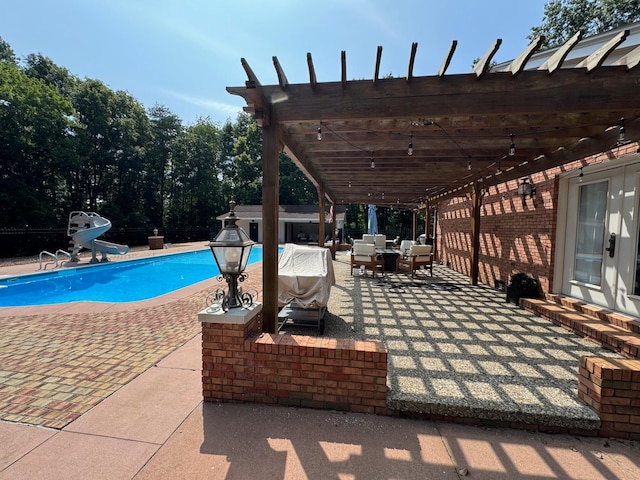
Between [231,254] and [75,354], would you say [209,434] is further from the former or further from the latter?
[75,354]

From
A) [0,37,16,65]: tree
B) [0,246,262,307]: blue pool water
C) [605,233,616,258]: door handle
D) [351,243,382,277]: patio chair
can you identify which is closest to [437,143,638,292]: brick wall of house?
[605,233,616,258]: door handle

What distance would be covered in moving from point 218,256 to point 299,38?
429 centimetres

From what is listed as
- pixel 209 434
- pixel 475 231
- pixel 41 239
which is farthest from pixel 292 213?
pixel 209 434

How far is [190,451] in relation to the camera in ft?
6.61

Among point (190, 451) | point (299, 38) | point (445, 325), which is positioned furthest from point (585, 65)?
point (190, 451)

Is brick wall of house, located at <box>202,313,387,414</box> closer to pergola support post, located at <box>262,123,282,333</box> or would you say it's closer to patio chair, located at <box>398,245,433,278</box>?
pergola support post, located at <box>262,123,282,333</box>

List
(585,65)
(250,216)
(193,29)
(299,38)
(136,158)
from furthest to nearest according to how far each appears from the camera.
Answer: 1. (250,216)
2. (136,158)
3. (193,29)
4. (299,38)
5. (585,65)

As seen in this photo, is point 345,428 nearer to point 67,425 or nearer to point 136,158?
point 67,425

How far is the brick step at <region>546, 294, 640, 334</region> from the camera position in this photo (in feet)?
12.3

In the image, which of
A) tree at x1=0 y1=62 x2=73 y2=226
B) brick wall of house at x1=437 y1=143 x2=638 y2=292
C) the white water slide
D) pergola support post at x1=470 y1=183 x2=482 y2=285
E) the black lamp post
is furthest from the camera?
tree at x1=0 y1=62 x2=73 y2=226

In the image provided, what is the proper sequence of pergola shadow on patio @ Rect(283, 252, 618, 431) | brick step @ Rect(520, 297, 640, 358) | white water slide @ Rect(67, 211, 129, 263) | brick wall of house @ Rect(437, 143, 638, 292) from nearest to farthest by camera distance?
pergola shadow on patio @ Rect(283, 252, 618, 431), brick step @ Rect(520, 297, 640, 358), brick wall of house @ Rect(437, 143, 638, 292), white water slide @ Rect(67, 211, 129, 263)

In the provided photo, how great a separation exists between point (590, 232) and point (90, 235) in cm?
1658

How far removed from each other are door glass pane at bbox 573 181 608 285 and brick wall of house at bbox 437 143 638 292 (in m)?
0.38

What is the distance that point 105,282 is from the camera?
389 inches
